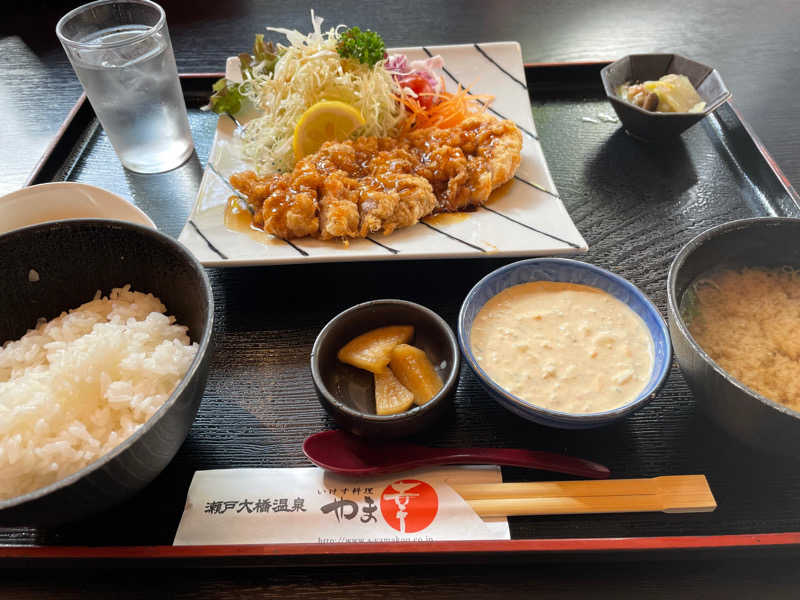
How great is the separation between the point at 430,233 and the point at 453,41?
203cm

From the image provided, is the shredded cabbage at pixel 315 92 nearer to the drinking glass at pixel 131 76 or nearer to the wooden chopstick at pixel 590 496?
the drinking glass at pixel 131 76

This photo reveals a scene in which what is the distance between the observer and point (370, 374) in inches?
72.4

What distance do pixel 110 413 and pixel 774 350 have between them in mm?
1937

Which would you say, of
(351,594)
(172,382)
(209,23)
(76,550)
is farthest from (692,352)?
(209,23)

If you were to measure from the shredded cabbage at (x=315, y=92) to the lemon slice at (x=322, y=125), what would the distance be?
0.09 meters

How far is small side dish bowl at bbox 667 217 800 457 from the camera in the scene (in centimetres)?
143

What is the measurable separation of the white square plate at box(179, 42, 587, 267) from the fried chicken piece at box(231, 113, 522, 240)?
0.06 metres

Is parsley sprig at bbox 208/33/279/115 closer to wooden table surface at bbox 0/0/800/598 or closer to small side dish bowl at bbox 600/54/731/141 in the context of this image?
wooden table surface at bbox 0/0/800/598

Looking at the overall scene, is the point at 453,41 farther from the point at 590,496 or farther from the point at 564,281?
the point at 590,496

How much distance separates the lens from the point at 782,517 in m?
1.55

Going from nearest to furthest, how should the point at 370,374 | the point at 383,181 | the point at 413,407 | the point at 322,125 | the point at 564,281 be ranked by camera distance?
the point at 413,407 → the point at 370,374 → the point at 564,281 → the point at 383,181 → the point at 322,125

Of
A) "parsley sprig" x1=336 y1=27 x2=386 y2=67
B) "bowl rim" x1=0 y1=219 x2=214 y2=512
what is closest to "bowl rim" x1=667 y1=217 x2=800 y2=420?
"bowl rim" x1=0 y1=219 x2=214 y2=512

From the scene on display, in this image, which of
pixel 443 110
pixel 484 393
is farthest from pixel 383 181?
pixel 484 393

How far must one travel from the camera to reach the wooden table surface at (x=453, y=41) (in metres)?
1.45
